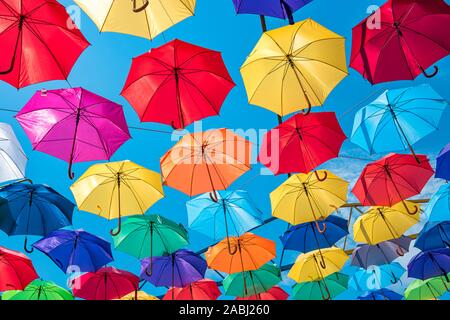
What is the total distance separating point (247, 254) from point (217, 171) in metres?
2.94

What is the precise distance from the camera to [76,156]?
20.6ft

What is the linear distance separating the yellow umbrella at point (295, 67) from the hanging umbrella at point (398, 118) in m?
1.71

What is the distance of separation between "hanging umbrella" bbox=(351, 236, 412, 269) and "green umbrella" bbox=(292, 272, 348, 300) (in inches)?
47.0

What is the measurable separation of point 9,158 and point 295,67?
4.75m

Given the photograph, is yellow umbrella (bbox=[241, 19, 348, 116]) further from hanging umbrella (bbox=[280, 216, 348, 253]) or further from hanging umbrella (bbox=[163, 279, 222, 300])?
hanging umbrella (bbox=[163, 279, 222, 300])

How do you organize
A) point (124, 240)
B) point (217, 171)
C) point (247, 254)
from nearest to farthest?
point (217, 171) < point (124, 240) < point (247, 254)

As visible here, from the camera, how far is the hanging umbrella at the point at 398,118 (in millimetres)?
6746

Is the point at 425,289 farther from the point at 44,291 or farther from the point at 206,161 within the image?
the point at 44,291

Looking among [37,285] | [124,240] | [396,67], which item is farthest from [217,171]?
[37,285]

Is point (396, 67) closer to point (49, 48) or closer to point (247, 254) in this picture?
point (49, 48)

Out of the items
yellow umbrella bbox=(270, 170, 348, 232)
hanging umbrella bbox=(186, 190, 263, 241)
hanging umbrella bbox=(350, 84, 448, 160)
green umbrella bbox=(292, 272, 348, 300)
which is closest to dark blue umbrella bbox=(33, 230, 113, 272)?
hanging umbrella bbox=(186, 190, 263, 241)

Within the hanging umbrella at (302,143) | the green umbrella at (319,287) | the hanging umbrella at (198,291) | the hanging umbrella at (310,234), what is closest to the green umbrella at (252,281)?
the hanging umbrella at (198,291)
